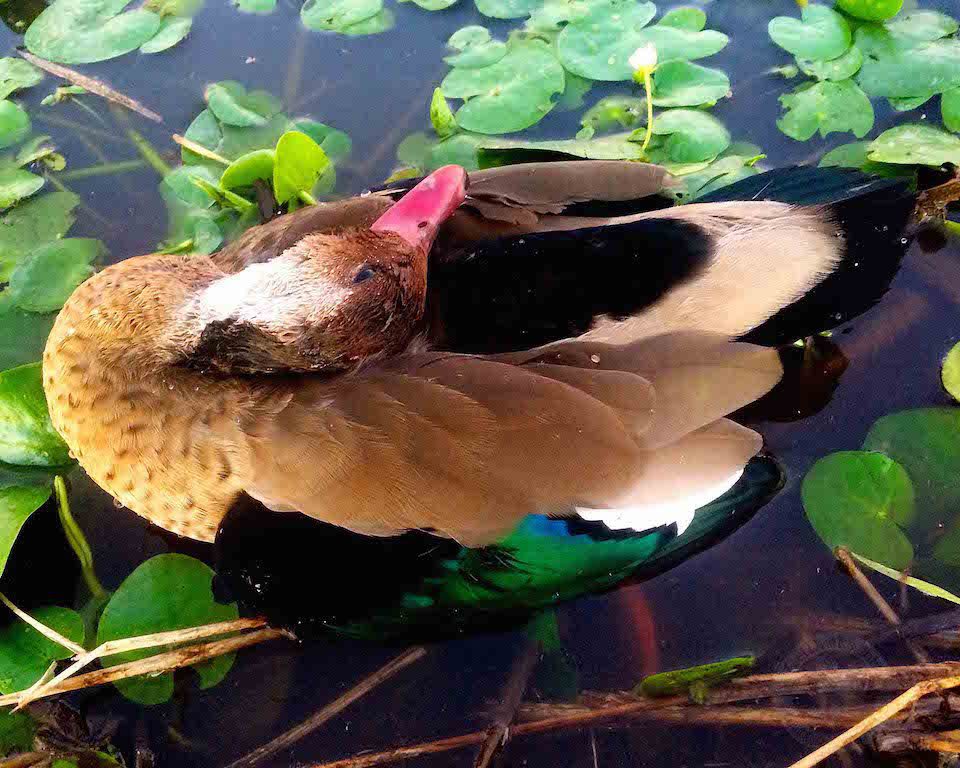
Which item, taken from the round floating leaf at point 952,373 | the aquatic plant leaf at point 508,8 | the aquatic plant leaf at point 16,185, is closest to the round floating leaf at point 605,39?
the aquatic plant leaf at point 508,8

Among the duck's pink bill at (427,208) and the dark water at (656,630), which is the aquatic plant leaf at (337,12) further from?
the duck's pink bill at (427,208)

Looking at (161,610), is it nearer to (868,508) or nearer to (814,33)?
(868,508)

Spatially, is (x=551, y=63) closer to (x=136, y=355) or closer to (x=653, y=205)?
(x=653, y=205)

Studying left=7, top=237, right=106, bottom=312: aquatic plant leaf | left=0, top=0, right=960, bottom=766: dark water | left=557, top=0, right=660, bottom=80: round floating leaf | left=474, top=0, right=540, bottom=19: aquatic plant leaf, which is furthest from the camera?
left=474, top=0, right=540, bottom=19: aquatic plant leaf

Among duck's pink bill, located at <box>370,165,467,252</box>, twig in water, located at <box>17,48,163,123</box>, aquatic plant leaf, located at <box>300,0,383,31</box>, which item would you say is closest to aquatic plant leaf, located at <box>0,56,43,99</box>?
twig in water, located at <box>17,48,163,123</box>

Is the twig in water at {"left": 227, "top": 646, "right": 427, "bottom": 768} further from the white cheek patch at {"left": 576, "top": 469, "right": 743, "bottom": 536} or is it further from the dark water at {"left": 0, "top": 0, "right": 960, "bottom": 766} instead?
the white cheek patch at {"left": 576, "top": 469, "right": 743, "bottom": 536}

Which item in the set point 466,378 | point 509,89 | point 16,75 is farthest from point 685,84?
point 16,75

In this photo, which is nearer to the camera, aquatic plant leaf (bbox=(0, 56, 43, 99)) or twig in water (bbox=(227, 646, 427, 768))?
twig in water (bbox=(227, 646, 427, 768))
